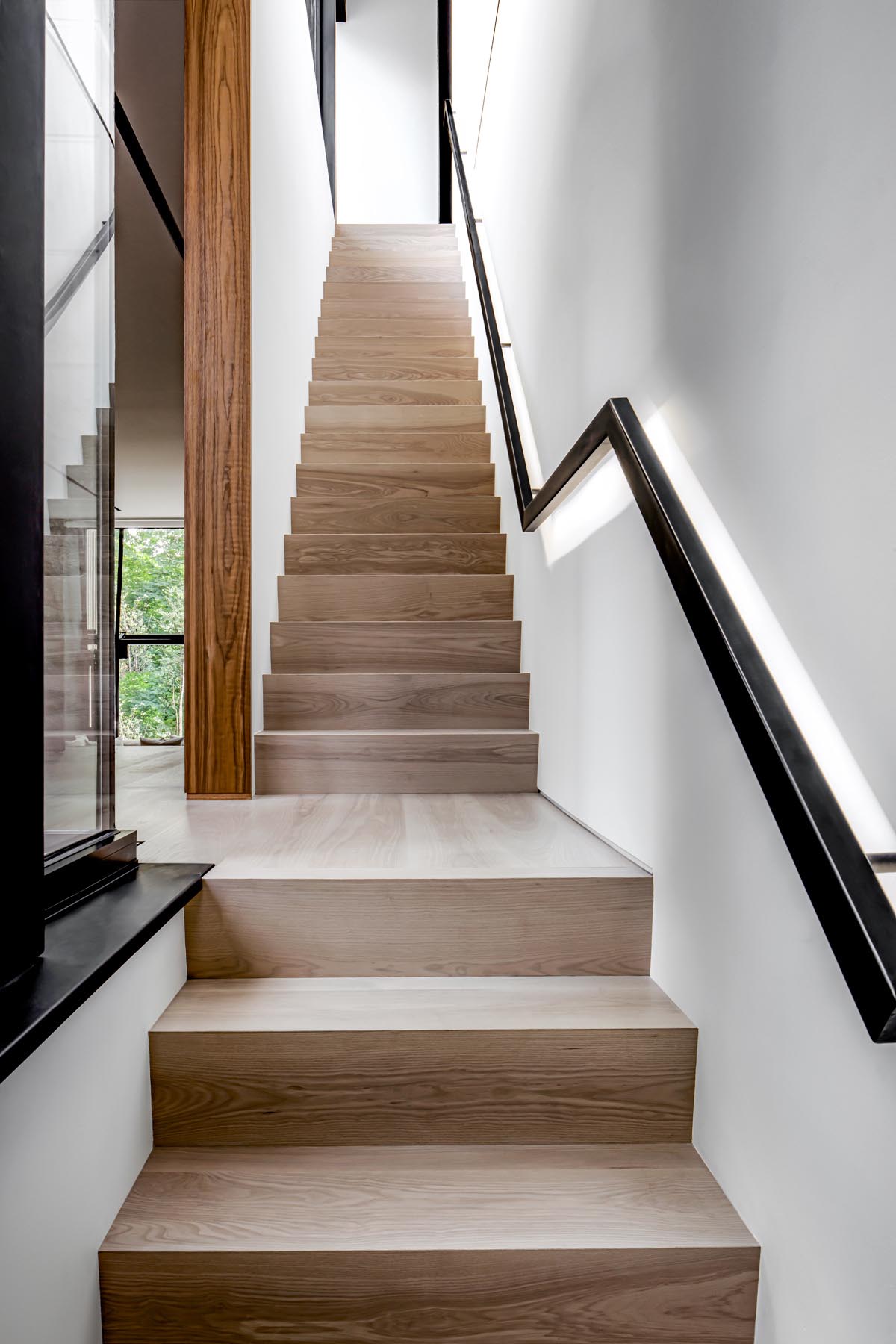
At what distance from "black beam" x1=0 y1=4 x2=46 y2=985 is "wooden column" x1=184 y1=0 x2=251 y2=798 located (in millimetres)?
1109

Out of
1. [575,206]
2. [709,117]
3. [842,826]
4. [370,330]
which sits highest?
[370,330]

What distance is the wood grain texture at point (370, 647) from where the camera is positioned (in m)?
2.38

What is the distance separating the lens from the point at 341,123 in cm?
622

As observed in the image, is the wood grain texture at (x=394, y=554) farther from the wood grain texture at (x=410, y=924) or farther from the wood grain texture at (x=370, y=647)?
the wood grain texture at (x=410, y=924)

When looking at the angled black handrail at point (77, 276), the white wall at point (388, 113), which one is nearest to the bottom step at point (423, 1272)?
the angled black handrail at point (77, 276)

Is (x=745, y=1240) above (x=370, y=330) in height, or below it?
below

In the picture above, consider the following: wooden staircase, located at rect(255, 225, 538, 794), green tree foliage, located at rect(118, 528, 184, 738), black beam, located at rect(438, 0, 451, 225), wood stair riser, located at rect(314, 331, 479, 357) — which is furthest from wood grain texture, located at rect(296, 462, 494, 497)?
green tree foliage, located at rect(118, 528, 184, 738)

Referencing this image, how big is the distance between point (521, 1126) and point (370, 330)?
353 cm

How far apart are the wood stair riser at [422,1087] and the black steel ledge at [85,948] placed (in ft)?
0.55

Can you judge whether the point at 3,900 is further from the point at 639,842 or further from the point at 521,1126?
the point at 639,842

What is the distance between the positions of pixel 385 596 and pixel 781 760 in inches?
72.2

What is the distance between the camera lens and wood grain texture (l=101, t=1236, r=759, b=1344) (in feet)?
A: 2.88

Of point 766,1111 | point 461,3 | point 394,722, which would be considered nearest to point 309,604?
point 394,722

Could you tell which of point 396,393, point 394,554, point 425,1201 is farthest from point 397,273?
point 425,1201
